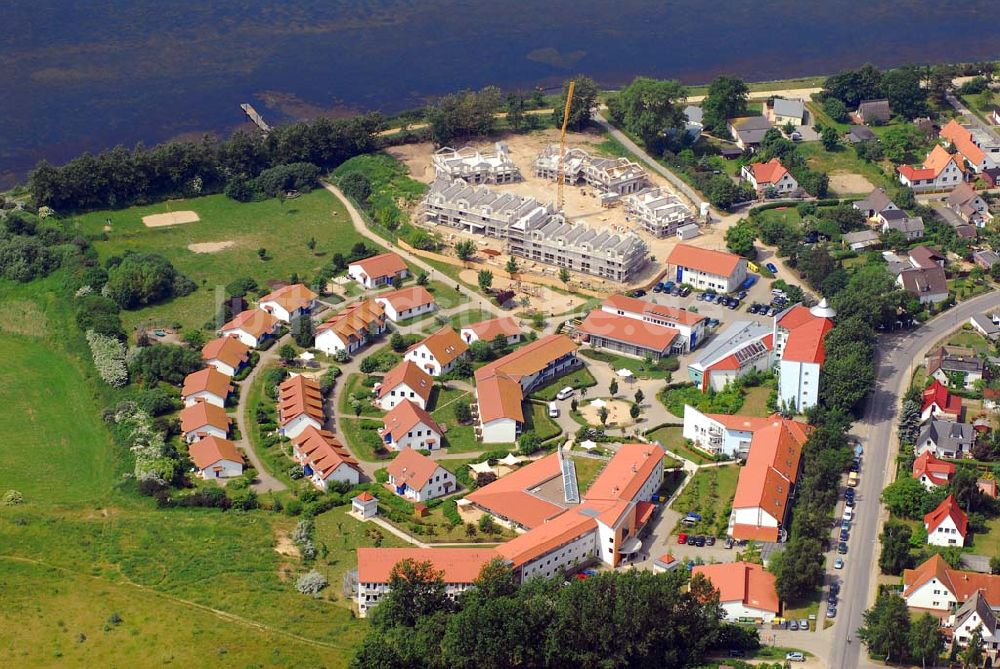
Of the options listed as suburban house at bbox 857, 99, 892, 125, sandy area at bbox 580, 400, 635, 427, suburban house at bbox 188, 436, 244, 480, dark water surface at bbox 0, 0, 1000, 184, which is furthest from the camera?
dark water surface at bbox 0, 0, 1000, 184

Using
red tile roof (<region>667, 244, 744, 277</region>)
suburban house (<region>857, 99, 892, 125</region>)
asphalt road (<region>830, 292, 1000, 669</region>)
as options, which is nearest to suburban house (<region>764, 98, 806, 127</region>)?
suburban house (<region>857, 99, 892, 125</region>)

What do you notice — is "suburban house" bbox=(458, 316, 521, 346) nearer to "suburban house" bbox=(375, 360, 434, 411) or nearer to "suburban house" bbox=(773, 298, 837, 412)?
"suburban house" bbox=(375, 360, 434, 411)

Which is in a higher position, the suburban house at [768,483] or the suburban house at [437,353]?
the suburban house at [437,353]

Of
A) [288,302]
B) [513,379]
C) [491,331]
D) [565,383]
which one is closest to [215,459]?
[513,379]

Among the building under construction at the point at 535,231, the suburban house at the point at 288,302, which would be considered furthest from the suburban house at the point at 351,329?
the building under construction at the point at 535,231

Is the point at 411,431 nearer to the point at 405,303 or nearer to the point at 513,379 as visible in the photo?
the point at 513,379

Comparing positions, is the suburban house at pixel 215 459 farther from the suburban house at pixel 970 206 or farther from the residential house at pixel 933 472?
the suburban house at pixel 970 206

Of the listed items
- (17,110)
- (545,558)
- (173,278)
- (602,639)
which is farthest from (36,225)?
(602,639)

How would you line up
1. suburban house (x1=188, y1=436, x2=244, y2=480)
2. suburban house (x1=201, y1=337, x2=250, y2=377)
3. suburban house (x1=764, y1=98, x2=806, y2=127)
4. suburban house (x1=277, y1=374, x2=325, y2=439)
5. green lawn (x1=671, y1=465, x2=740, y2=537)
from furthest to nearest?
suburban house (x1=764, y1=98, x2=806, y2=127) → suburban house (x1=201, y1=337, x2=250, y2=377) → suburban house (x1=277, y1=374, x2=325, y2=439) → suburban house (x1=188, y1=436, x2=244, y2=480) → green lawn (x1=671, y1=465, x2=740, y2=537)
